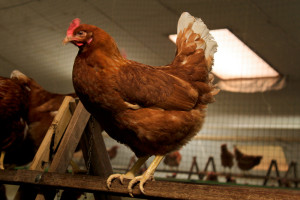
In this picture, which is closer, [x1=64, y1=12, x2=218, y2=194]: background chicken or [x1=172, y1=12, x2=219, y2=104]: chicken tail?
[x1=64, y1=12, x2=218, y2=194]: background chicken

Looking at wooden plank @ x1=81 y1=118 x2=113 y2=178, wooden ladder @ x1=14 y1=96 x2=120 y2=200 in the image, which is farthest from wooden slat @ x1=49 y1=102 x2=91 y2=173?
wooden plank @ x1=81 y1=118 x2=113 y2=178

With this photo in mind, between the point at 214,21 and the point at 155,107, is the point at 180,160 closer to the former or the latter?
the point at 214,21

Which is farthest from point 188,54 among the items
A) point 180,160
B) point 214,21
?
point 180,160

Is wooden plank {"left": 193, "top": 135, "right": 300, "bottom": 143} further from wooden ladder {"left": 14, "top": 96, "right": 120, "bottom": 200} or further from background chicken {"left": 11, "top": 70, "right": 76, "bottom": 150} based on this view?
wooden ladder {"left": 14, "top": 96, "right": 120, "bottom": 200}

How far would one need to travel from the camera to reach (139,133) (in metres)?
1.15

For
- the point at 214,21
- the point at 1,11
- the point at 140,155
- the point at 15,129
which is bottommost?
the point at 15,129

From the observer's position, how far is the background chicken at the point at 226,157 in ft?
16.7

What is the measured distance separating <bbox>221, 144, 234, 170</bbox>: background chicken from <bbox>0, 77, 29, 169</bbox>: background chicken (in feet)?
12.4

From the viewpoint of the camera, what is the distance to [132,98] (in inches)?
44.8

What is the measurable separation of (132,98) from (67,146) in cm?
51

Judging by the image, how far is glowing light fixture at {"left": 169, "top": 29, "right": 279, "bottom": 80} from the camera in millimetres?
2535

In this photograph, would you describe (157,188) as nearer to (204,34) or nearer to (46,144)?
(46,144)

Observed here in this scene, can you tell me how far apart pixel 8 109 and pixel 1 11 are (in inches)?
54.8

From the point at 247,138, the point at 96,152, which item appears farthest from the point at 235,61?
the point at 247,138
